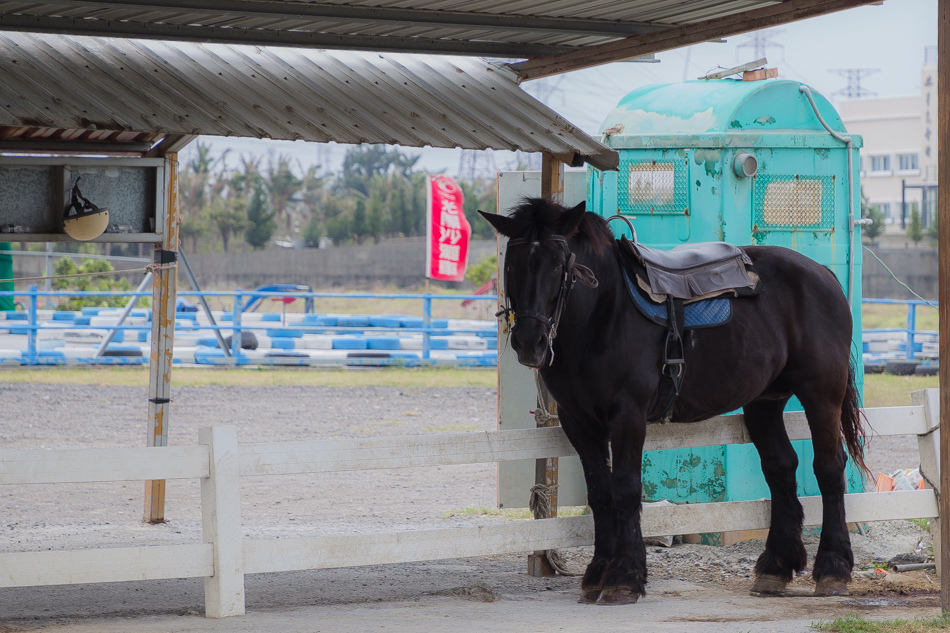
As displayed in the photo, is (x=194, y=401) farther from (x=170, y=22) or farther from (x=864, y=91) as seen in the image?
(x=864, y=91)

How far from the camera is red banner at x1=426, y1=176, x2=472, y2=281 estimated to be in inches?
954

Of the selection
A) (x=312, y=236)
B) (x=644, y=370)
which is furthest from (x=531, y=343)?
(x=312, y=236)

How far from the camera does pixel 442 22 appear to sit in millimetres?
5453

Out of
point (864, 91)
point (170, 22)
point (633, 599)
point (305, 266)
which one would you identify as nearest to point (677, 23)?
point (170, 22)

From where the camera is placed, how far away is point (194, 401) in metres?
14.3

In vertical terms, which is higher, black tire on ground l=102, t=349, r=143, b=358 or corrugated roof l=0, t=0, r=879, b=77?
corrugated roof l=0, t=0, r=879, b=77

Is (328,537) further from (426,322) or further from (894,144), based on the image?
(894,144)

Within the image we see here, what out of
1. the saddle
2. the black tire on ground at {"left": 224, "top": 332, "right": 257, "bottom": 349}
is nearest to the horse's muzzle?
the saddle

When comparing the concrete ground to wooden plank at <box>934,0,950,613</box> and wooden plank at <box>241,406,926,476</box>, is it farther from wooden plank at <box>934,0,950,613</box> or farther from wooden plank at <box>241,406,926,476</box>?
wooden plank at <box>241,406,926,476</box>

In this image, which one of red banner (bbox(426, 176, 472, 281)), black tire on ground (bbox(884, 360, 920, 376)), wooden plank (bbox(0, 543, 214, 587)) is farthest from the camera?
red banner (bbox(426, 176, 472, 281))

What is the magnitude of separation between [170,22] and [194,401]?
9.61 m

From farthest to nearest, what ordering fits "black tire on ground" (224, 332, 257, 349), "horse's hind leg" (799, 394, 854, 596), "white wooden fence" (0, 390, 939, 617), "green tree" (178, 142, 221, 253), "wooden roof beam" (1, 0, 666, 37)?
"green tree" (178, 142, 221, 253)
"black tire on ground" (224, 332, 257, 349)
"horse's hind leg" (799, 394, 854, 596)
"wooden roof beam" (1, 0, 666, 37)
"white wooden fence" (0, 390, 939, 617)

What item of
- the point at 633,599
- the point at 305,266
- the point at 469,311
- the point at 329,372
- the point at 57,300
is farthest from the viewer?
the point at 305,266

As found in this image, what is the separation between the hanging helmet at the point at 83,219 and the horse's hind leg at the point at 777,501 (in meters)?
4.21
